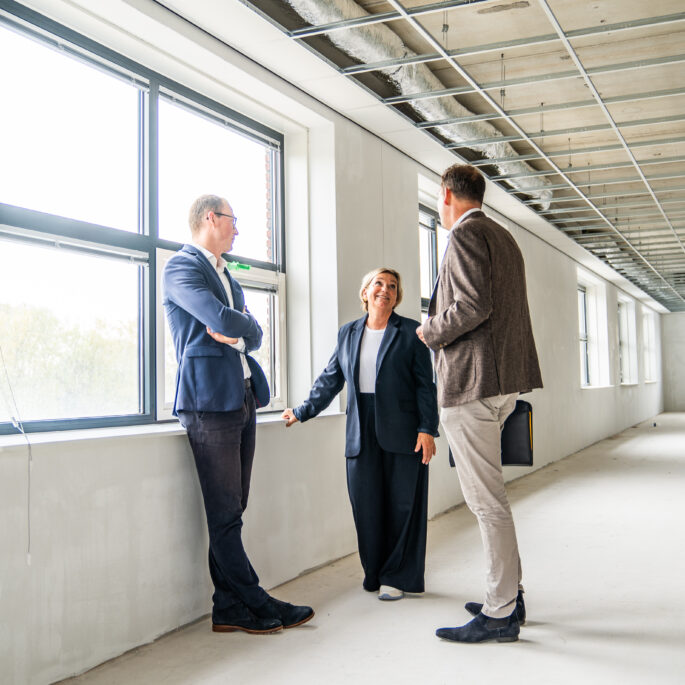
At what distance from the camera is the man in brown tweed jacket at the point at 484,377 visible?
2646 millimetres

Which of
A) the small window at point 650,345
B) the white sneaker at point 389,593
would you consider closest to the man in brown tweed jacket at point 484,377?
the white sneaker at point 389,593

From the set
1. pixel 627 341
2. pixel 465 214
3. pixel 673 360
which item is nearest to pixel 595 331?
pixel 627 341

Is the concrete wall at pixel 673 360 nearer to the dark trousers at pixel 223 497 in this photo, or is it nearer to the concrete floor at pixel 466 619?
the concrete floor at pixel 466 619

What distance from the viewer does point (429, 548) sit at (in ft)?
14.4

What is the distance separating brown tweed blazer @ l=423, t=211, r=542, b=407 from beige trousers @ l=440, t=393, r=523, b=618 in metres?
0.08

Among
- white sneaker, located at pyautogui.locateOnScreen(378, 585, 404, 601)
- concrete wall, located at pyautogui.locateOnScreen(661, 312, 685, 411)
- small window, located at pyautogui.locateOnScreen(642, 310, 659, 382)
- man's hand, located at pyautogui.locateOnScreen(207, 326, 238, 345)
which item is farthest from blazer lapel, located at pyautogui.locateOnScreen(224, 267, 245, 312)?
concrete wall, located at pyautogui.locateOnScreen(661, 312, 685, 411)

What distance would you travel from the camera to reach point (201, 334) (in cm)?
283

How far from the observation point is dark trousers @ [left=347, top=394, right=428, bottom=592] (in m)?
3.36

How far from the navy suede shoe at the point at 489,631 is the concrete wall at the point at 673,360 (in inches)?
781

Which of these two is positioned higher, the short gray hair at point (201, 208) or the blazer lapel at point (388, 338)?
the short gray hair at point (201, 208)

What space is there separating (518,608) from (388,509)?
770 mm

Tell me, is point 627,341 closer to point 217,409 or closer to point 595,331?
point 595,331

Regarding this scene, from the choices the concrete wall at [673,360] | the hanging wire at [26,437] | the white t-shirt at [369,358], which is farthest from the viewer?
the concrete wall at [673,360]

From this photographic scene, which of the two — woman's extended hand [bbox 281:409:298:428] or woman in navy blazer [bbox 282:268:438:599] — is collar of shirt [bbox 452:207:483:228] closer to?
woman in navy blazer [bbox 282:268:438:599]
